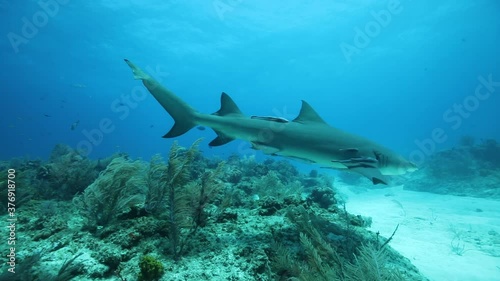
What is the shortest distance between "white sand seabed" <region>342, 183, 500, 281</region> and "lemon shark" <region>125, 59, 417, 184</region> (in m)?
2.78

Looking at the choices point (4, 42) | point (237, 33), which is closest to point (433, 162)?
point (237, 33)

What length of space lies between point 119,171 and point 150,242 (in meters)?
1.74

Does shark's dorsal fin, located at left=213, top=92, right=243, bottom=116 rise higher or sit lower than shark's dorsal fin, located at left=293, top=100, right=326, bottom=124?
lower

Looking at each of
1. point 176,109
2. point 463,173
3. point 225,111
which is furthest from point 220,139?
point 463,173

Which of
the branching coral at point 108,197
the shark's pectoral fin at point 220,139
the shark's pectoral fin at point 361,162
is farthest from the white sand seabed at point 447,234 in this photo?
the branching coral at point 108,197

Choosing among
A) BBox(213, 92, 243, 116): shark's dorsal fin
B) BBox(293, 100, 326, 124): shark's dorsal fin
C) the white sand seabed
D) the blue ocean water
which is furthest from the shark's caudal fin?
the blue ocean water

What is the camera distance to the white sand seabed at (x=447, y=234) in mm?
5527

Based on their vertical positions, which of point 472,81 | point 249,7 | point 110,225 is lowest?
point 110,225

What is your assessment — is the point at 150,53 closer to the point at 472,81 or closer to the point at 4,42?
the point at 4,42

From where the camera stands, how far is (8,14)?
36.8 metres

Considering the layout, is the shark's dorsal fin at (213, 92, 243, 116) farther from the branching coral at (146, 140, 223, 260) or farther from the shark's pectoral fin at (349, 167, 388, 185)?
the shark's pectoral fin at (349, 167, 388, 185)

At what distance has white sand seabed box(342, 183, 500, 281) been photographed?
5.53m

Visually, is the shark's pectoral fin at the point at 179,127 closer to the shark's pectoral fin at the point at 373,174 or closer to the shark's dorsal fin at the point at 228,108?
the shark's dorsal fin at the point at 228,108

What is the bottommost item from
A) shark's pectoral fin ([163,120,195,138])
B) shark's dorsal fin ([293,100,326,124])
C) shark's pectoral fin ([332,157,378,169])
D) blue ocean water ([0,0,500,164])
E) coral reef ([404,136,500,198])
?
shark's pectoral fin ([163,120,195,138])
